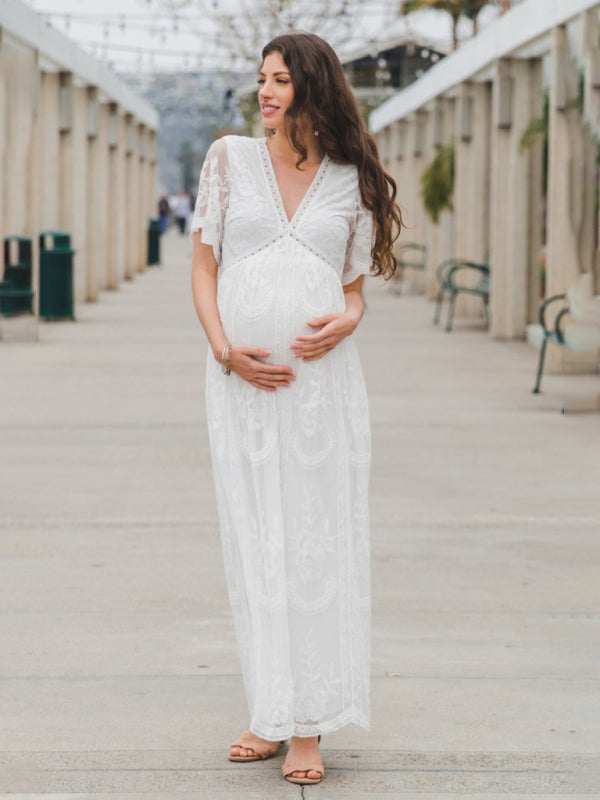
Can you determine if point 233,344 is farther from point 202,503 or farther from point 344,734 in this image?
point 202,503

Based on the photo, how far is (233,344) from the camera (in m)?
4.07

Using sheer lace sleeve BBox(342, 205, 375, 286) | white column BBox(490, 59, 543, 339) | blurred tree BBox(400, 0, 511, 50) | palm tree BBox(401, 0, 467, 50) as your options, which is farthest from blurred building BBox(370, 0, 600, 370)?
palm tree BBox(401, 0, 467, 50)

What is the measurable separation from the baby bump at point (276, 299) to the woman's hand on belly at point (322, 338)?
3 cm

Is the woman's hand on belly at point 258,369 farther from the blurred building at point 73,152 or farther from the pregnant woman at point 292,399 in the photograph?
the blurred building at point 73,152

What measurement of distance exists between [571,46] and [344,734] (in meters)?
10.5

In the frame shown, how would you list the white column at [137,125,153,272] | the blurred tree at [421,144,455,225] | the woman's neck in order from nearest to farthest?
the woman's neck → the blurred tree at [421,144,455,225] → the white column at [137,125,153,272]

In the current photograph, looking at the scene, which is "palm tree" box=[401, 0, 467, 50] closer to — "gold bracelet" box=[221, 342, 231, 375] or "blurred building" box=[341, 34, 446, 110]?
"blurred building" box=[341, 34, 446, 110]

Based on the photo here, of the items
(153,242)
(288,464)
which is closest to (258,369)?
(288,464)

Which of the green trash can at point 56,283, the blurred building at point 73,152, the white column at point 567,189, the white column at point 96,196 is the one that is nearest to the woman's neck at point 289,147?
the white column at point 567,189

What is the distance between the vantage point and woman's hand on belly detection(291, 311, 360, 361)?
4.01 meters

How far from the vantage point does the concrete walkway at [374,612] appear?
13.6 ft

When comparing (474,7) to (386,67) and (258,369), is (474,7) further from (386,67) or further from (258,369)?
(258,369)

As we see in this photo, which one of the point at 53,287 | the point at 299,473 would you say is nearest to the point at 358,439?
the point at 299,473

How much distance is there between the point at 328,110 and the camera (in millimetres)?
4070
